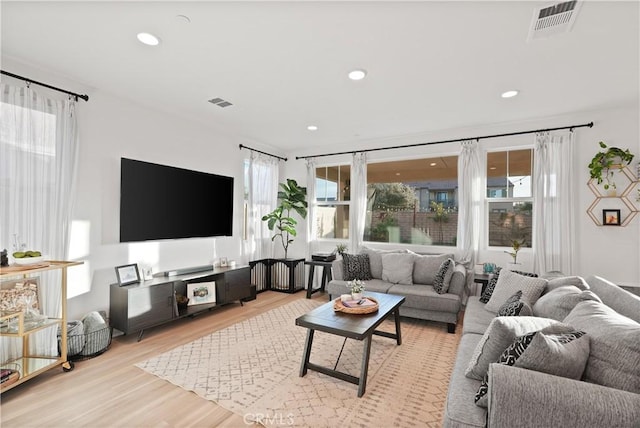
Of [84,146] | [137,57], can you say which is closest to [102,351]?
[84,146]

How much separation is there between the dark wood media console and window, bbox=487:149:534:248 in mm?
3852

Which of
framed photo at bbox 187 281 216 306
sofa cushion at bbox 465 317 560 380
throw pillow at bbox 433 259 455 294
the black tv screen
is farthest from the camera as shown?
framed photo at bbox 187 281 216 306

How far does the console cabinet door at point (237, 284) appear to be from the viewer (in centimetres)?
416

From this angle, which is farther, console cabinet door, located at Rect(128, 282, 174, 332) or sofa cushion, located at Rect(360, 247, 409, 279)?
sofa cushion, located at Rect(360, 247, 409, 279)

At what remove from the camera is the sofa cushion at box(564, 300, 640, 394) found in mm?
1232

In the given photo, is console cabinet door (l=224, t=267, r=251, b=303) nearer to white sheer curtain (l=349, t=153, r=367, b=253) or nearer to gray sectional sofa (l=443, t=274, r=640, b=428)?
white sheer curtain (l=349, t=153, r=367, b=253)

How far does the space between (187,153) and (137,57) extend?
168 cm

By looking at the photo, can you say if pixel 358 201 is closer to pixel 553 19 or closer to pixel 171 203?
pixel 171 203

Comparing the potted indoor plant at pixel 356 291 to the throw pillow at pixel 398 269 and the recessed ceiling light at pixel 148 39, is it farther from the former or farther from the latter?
the recessed ceiling light at pixel 148 39

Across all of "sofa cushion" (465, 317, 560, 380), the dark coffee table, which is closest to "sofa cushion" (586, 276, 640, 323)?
"sofa cushion" (465, 317, 560, 380)

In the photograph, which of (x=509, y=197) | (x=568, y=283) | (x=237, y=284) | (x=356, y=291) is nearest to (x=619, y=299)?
(x=568, y=283)

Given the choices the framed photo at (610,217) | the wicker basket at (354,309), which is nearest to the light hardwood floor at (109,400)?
the wicker basket at (354,309)

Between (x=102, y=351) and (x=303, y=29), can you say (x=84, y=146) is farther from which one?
(x=303, y=29)

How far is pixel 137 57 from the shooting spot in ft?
8.39
